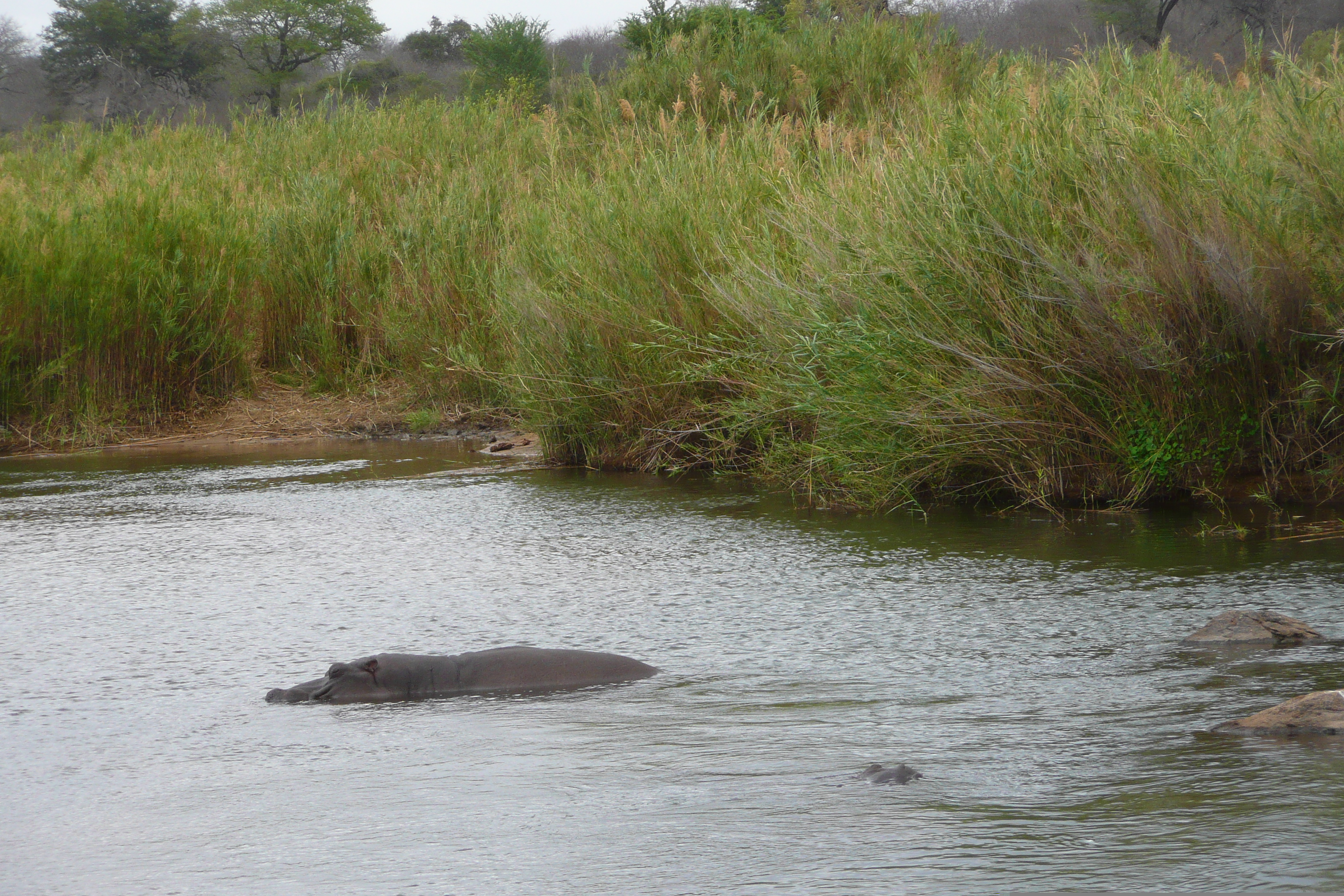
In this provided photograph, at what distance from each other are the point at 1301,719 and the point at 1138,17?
37088 mm

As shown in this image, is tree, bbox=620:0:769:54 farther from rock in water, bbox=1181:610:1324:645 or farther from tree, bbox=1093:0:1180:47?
tree, bbox=1093:0:1180:47

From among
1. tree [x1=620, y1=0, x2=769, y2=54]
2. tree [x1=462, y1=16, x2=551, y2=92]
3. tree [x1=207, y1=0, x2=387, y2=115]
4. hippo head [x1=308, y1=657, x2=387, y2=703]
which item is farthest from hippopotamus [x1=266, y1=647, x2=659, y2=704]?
tree [x1=207, y1=0, x2=387, y2=115]

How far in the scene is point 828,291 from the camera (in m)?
5.74

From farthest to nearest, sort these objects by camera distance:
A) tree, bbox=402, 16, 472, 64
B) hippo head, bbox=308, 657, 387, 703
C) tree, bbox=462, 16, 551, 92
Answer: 1. tree, bbox=402, 16, 472, 64
2. tree, bbox=462, 16, 551, 92
3. hippo head, bbox=308, 657, 387, 703

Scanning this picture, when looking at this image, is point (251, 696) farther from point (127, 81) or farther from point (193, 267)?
point (127, 81)

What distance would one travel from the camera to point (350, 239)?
34.4 ft

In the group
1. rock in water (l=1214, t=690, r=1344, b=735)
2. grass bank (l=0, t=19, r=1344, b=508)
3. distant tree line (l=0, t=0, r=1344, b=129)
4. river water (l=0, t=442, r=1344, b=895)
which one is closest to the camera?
river water (l=0, t=442, r=1344, b=895)

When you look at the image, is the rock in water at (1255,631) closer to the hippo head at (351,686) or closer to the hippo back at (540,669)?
the hippo back at (540,669)

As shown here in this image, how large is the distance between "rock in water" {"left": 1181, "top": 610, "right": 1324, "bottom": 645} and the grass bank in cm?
170

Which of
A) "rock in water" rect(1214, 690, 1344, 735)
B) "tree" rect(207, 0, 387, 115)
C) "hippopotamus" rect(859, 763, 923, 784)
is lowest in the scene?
"hippopotamus" rect(859, 763, 923, 784)

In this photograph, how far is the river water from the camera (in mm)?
2078

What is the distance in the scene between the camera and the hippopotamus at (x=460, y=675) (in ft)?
10.2

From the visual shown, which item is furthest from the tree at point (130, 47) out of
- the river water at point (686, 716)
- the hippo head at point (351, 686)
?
the hippo head at point (351, 686)

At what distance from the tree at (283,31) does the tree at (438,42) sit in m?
7.98
